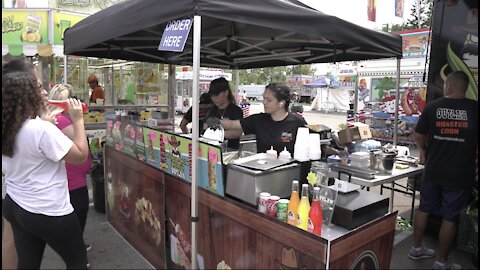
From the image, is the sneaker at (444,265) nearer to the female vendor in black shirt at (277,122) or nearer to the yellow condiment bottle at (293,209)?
the female vendor in black shirt at (277,122)

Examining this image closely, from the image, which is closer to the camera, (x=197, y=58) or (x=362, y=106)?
(x=197, y=58)

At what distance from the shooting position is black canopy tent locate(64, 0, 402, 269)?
229cm

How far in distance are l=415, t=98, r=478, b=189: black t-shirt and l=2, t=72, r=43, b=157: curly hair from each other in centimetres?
314

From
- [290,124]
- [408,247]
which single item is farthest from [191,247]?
[408,247]

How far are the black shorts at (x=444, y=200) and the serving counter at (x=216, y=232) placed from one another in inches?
47.2

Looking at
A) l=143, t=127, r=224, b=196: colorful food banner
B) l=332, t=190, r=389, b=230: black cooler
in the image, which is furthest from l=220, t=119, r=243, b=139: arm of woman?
l=332, t=190, r=389, b=230: black cooler

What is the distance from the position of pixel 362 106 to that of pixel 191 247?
13.8 metres

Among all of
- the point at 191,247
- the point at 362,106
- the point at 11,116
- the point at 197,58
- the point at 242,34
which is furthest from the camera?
the point at 362,106

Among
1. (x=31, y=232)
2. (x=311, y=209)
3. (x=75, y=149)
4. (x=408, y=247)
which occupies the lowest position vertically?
(x=408, y=247)

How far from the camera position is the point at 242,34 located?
178 inches

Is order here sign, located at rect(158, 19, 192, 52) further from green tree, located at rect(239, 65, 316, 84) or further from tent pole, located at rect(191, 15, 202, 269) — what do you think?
green tree, located at rect(239, 65, 316, 84)

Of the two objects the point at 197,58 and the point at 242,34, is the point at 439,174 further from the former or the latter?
the point at 242,34

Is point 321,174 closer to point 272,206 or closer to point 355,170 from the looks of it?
point 272,206

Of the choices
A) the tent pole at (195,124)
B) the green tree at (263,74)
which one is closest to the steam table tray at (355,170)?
the tent pole at (195,124)
